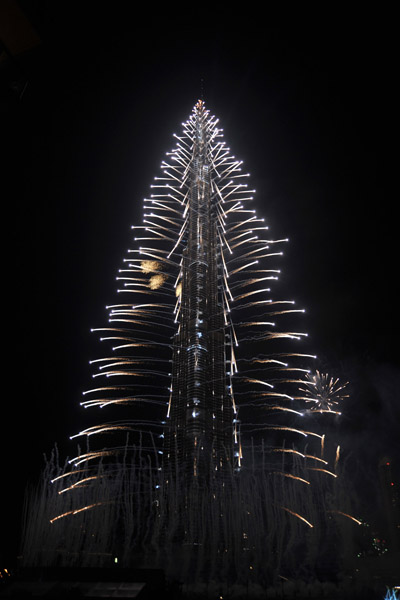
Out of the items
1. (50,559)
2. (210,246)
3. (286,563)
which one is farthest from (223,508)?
(210,246)

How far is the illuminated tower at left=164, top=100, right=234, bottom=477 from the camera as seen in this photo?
5275cm

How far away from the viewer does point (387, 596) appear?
89.2 ft

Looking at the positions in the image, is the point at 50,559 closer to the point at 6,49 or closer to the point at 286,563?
the point at 286,563

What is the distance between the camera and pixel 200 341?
58750 millimetres

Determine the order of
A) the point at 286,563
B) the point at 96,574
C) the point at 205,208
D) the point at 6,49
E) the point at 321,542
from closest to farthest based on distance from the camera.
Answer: the point at 6,49 → the point at 96,574 → the point at 286,563 → the point at 321,542 → the point at 205,208

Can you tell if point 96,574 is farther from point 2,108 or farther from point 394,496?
point 394,496

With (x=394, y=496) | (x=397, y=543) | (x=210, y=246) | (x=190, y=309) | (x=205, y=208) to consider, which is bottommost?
(x=397, y=543)

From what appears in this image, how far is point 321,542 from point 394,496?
120581 millimetres

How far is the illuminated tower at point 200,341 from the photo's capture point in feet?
173

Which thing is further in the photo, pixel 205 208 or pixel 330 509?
pixel 205 208

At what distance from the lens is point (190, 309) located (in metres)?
60.0

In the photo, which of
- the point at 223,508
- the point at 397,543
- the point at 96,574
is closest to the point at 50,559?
the point at 223,508

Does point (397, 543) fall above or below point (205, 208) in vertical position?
below

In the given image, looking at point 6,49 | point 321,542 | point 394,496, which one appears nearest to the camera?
point 6,49
